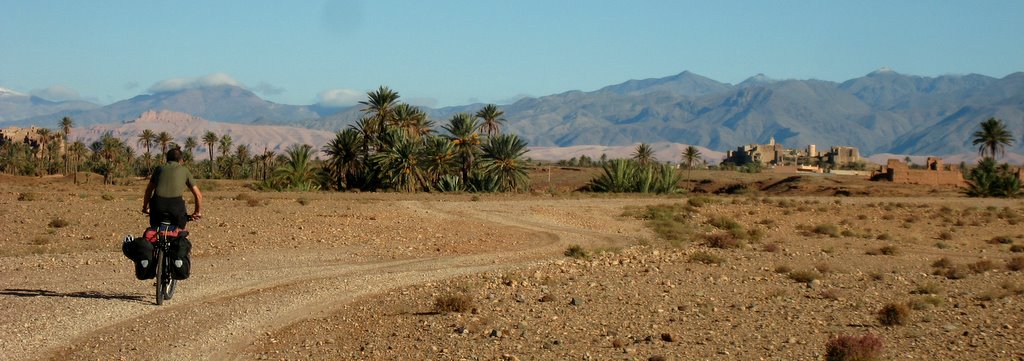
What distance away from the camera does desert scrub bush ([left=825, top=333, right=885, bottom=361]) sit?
387 inches

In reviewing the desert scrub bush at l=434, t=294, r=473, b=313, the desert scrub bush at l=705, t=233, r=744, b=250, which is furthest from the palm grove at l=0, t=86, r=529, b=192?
the desert scrub bush at l=434, t=294, r=473, b=313

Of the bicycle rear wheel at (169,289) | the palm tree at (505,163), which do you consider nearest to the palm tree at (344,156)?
the palm tree at (505,163)

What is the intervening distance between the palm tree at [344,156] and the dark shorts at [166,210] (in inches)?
1841

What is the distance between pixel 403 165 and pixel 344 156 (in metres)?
5.19

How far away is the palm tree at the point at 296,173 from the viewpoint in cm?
5688

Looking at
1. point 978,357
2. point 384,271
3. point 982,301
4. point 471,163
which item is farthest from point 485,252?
point 471,163

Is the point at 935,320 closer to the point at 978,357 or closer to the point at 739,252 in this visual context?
the point at 978,357

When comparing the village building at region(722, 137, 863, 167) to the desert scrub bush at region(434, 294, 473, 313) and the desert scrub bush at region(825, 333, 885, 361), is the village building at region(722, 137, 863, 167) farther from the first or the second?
the desert scrub bush at region(825, 333, 885, 361)

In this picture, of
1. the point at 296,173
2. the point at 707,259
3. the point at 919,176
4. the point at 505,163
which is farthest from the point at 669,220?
the point at 919,176

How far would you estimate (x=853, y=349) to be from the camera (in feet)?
32.6

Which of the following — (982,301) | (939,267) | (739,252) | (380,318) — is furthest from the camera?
(739,252)

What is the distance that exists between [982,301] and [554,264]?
692 cm

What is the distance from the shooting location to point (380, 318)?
40.2ft

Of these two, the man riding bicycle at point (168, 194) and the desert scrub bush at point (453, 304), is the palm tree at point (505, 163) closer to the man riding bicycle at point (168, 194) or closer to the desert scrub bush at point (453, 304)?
the desert scrub bush at point (453, 304)
